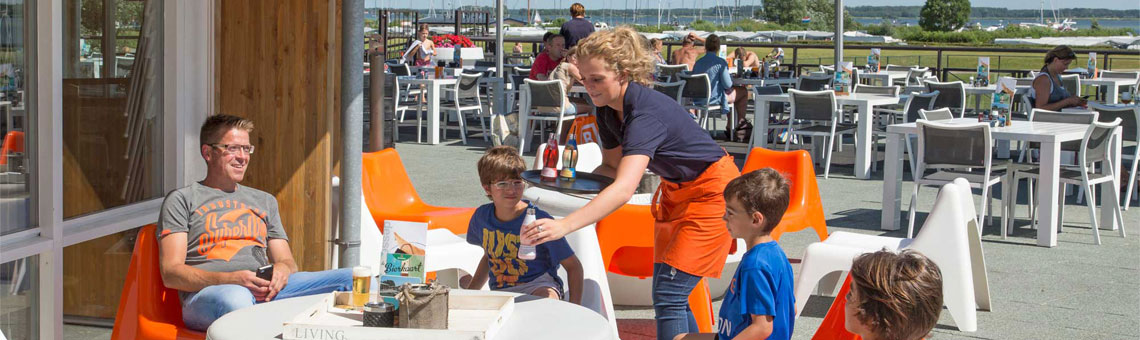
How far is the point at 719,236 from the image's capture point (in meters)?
3.30

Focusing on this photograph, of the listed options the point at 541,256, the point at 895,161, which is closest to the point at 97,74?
the point at 541,256

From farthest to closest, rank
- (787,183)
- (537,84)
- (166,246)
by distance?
(537,84)
(166,246)
(787,183)

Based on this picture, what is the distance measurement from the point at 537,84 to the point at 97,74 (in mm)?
6760

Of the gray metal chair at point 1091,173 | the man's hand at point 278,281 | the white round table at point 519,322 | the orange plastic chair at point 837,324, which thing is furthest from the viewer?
the gray metal chair at point 1091,173

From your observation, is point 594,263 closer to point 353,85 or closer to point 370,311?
point 353,85

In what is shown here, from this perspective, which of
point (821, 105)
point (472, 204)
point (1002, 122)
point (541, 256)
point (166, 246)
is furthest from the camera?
point (821, 105)

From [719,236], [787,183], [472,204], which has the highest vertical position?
[787,183]

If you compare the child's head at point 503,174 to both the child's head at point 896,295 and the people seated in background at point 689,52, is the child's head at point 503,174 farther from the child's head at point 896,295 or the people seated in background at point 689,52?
the people seated in background at point 689,52

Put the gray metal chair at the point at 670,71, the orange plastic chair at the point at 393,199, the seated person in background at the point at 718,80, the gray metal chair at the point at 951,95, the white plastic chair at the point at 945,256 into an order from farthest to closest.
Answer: the gray metal chair at the point at 670,71
the seated person in background at the point at 718,80
the gray metal chair at the point at 951,95
the orange plastic chair at the point at 393,199
the white plastic chair at the point at 945,256

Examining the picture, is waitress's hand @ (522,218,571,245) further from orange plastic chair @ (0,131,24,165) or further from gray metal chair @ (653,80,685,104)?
gray metal chair @ (653,80,685,104)

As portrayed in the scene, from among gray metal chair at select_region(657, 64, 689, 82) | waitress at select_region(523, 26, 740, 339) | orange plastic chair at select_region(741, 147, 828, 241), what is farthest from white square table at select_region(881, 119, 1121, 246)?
gray metal chair at select_region(657, 64, 689, 82)

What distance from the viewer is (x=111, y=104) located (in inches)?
157

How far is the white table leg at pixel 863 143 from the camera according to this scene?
9.36 metres

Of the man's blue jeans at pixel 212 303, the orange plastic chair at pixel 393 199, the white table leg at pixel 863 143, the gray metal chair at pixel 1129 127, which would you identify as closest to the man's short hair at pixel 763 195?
the man's blue jeans at pixel 212 303
